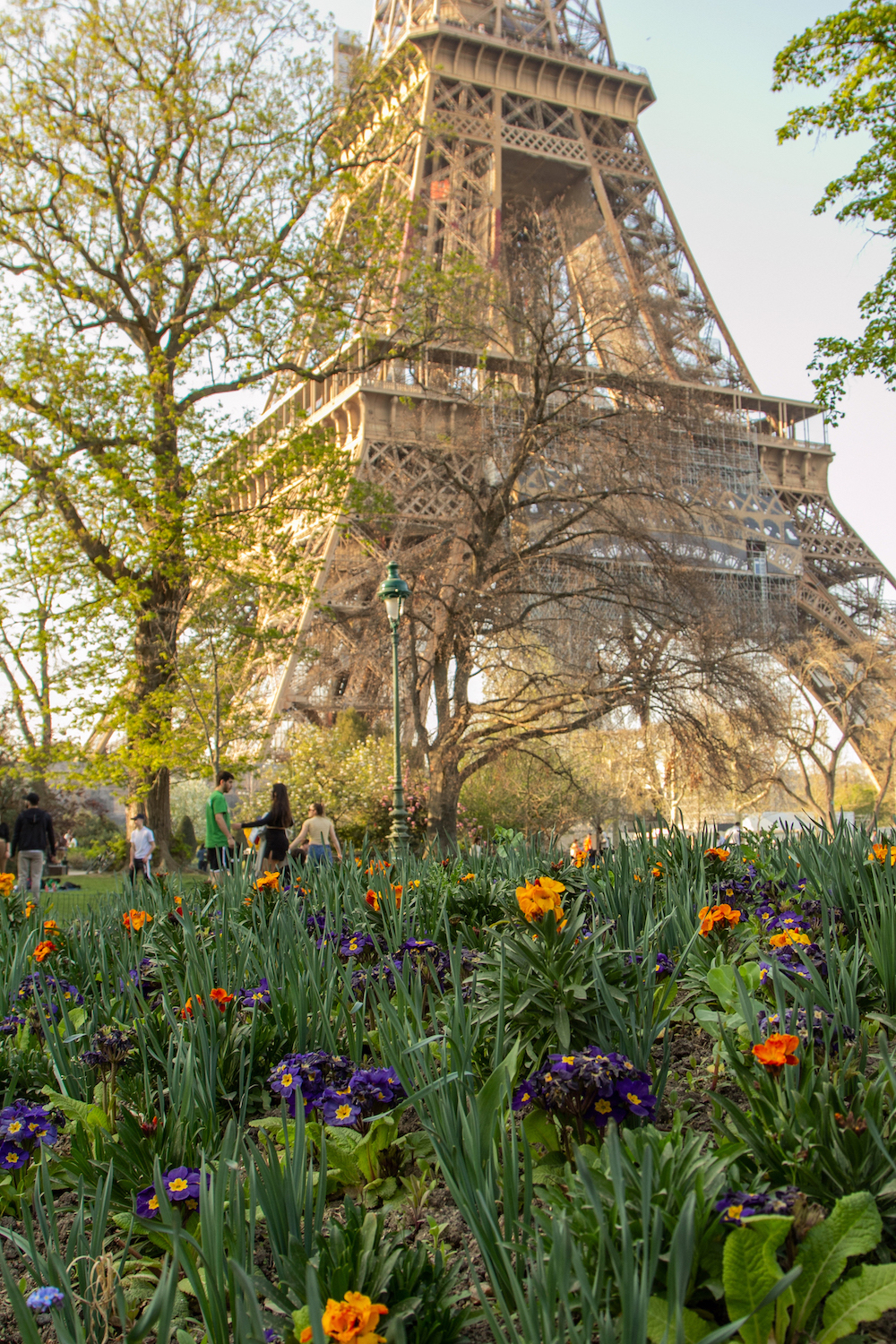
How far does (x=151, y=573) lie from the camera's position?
49.1ft

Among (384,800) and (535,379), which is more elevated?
(535,379)

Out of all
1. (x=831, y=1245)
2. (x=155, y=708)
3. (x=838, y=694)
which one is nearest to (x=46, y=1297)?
(x=831, y=1245)

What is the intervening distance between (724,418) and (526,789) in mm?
9517

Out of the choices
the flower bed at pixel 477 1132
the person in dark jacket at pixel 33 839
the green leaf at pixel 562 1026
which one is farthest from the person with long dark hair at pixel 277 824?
the green leaf at pixel 562 1026

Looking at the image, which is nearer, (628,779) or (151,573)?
(151,573)

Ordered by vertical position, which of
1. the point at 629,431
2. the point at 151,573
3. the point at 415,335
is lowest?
the point at 151,573

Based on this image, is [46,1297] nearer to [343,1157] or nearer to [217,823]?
[343,1157]

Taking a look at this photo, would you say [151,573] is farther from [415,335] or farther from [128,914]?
[128,914]

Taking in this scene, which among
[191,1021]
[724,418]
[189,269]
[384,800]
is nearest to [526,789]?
[384,800]

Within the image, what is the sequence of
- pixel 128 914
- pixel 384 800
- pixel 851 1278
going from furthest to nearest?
pixel 384 800 → pixel 128 914 → pixel 851 1278

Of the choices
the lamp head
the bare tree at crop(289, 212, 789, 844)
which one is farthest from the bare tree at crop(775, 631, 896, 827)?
the lamp head

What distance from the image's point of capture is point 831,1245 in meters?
1.58

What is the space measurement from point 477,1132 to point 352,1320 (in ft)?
1.48

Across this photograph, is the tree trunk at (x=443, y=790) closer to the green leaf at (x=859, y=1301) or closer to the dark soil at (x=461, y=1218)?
the dark soil at (x=461, y=1218)
